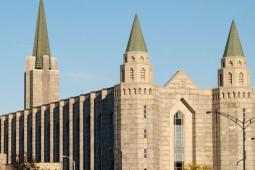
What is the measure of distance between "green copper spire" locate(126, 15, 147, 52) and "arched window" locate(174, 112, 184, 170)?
519 inches

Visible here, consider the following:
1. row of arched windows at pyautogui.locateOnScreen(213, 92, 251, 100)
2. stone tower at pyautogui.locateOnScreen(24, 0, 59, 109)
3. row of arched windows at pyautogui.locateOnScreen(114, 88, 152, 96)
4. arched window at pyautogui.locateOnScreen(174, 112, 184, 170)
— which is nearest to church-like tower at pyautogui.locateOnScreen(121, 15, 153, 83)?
row of arched windows at pyautogui.locateOnScreen(114, 88, 152, 96)

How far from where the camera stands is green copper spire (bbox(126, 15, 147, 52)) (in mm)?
114750

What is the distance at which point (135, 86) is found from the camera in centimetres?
11250

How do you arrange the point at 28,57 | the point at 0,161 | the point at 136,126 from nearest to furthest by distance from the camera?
the point at 136,126, the point at 0,161, the point at 28,57

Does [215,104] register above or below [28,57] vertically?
below

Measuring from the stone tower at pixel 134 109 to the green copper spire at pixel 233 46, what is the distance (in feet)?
44.8

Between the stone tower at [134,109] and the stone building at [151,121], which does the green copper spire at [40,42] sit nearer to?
the stone building at [151,121]

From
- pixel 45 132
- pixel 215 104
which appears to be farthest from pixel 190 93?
pixel 45 132

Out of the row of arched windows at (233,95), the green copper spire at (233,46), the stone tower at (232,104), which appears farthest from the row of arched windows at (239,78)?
the green copper spire at (233,46)

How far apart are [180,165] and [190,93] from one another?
1128 centimetres

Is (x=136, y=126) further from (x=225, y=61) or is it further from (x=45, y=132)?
(x=45, y=132)

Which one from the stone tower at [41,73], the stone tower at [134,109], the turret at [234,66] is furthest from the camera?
the stone tower at [41,73]

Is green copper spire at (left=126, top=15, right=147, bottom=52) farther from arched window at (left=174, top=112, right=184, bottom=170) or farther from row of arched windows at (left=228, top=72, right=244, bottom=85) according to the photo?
row of arched windows at (left=228, top=72, right=244, bottom=85)

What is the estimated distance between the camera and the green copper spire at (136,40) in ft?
376
